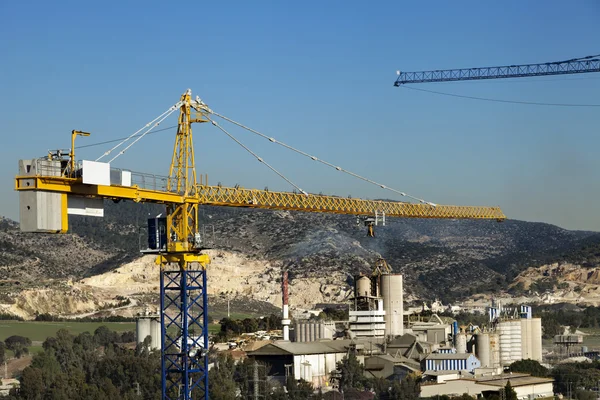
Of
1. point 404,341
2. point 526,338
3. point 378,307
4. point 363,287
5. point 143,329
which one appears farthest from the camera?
point 363,287

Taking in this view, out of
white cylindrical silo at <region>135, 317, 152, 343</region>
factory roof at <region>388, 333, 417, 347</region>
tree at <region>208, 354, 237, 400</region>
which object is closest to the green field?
white cylindrical silo at <region>135, 317, 152, 343</region>

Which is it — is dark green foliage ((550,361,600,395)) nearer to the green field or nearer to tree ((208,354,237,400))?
tree ((208,354,237,400))

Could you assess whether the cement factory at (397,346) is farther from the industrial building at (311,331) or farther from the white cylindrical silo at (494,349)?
the white cylindrical silo at (494,349)

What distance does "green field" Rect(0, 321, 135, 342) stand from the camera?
18075cm

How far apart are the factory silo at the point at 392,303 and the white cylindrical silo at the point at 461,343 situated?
13214 mm

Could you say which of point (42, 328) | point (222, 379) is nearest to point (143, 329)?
point (222, 379)

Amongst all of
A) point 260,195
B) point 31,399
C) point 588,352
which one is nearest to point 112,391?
point 31,399

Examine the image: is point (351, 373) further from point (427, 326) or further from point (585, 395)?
point (427, 326)

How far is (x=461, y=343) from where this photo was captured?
142500 millimetres

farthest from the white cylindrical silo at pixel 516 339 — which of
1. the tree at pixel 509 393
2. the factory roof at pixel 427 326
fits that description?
the tree at pixel 509 393

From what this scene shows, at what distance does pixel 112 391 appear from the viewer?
108500mm

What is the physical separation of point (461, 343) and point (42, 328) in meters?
72.9

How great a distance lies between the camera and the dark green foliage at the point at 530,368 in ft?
428

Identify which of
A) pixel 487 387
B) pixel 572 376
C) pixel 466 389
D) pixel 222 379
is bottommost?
pixel 572 376
